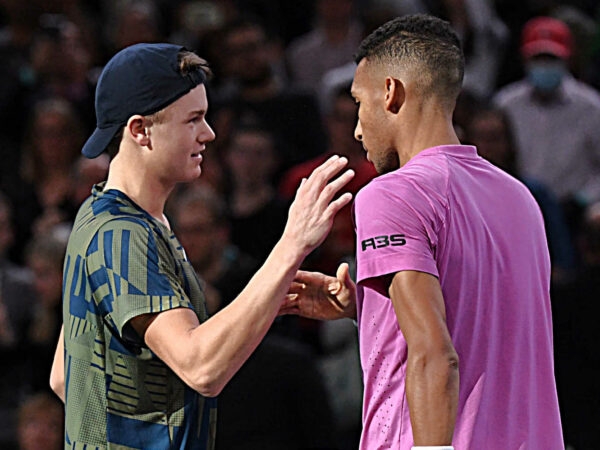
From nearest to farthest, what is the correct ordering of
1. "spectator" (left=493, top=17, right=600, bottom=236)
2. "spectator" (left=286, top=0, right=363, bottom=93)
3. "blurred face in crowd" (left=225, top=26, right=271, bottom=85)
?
1. "spectator" (left=493, top=17, right=600, bottom=236)
2. "blurred face in crowd" (left=225, top=26, right=271, bottom=85)
3. "spectator" (left=286, top=0, right=363, bottom=93)

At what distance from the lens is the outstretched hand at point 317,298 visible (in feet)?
11.6

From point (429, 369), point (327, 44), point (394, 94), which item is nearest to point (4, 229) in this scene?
point (327, 44)

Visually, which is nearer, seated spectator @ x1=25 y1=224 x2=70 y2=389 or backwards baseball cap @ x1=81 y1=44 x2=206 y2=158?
backwards baseball cap @ x1=81 y1=44 x2=206 y2=158

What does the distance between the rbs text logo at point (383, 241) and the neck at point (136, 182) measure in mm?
800

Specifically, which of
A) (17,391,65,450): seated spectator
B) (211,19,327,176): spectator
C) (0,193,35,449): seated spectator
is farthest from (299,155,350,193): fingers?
(211,19,327,176): spectator

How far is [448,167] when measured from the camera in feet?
9.82

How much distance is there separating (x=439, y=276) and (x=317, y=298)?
2.40 ft

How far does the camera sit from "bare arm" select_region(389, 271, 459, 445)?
2.75 m

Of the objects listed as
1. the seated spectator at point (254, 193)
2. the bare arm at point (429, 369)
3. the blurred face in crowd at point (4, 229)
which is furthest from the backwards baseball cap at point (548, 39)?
the bare arm at point (429, 369)

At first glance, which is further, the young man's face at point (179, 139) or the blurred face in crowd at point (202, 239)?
the blurred face in crowd at point (202, 239)

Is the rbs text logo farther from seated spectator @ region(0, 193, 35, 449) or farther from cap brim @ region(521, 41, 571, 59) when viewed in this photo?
cap brim @ region(521, 41, 571, 59)

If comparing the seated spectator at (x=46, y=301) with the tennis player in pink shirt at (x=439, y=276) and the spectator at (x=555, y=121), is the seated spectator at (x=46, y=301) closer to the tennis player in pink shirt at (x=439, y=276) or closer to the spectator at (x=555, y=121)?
the spectator at (x=555, y=121)

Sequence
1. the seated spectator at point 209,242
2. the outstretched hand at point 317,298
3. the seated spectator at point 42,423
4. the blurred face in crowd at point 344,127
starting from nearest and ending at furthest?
the outstretched hand at point 317,298 → the seated spectator at point 209,242 → the seated spectator at point 42,423 → the blurred face in crowd at point 344,127

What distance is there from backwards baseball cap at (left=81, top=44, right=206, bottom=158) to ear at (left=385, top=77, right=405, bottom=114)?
25.1 inches
